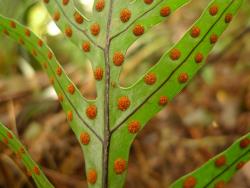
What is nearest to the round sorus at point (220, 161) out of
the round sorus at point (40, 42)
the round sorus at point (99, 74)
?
the round sorus at point (99, 74)

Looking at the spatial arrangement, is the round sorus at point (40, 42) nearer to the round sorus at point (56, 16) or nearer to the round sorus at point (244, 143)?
the round sorus at point (56, 16)

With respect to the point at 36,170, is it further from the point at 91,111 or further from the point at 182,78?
the point at 182,78

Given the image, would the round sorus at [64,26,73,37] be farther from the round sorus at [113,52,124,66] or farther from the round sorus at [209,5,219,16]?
the round sorus at [209,5,219,16]

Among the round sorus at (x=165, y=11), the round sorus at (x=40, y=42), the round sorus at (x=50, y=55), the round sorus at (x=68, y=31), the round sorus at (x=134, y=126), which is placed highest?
the round sorus at (x=40, y=42)

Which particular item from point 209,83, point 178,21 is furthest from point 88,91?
point 178,21

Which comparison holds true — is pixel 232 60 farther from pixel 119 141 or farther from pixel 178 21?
pixel 119 141

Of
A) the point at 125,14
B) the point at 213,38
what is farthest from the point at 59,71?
the point at 213,38
